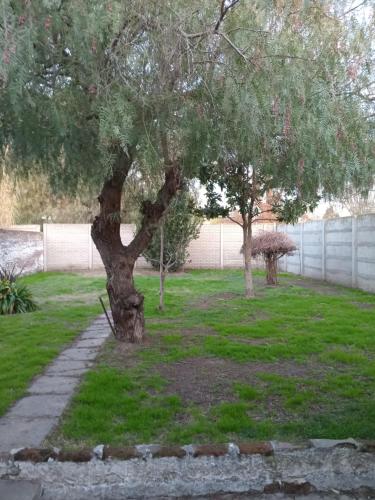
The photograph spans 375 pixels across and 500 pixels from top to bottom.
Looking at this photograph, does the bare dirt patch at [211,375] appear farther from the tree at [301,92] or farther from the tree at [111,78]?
the tree at [111,78]

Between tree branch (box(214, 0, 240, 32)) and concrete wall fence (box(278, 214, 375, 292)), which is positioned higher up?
tree branch (box(214, 0, 240, 32))

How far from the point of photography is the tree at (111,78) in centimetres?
420

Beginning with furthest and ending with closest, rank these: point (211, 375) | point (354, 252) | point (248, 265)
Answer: point (354, 252), point (248, 265), point (211, 375)

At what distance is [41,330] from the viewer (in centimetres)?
794

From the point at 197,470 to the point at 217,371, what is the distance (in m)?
2.19

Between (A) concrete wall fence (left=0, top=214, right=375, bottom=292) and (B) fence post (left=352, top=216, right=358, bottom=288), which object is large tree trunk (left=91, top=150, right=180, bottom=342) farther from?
(B) fence post (left=352, top=216, right=358, bottom=288)

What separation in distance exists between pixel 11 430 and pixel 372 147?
385 centimetres

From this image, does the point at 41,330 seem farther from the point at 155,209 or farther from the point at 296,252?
the point at 296,252

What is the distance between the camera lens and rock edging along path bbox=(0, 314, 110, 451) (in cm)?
381

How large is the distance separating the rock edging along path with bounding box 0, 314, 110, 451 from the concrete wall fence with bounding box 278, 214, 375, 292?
22.6 ft

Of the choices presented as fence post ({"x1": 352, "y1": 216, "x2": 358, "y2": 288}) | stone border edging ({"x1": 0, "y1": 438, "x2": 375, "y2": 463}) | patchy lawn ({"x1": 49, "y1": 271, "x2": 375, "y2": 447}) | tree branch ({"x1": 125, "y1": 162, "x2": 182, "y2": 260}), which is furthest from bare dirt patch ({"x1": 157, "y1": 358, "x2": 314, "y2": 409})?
fence post ({"x1": 352, "y1": 216, "x2": 358, "y2": 288})

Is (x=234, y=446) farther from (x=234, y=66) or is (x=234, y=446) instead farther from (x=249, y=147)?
(x=234, y=66)

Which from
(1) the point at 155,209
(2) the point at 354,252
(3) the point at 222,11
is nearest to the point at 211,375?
(1) the point at 155,209

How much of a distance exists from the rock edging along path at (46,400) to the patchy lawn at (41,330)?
0.12 meters
